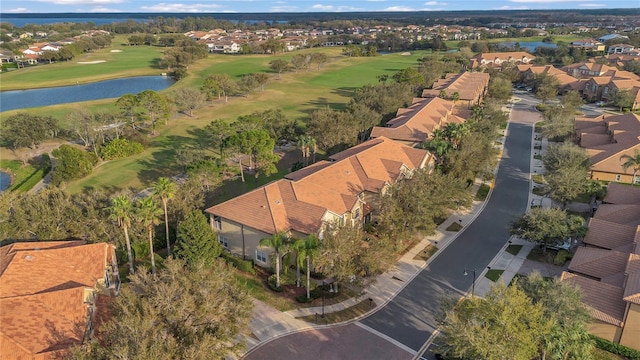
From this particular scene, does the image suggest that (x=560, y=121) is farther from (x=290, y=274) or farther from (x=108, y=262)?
(x=108, y=262)

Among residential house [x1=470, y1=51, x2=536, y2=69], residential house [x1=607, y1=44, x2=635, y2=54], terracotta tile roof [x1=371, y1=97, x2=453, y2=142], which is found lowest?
terracotta tile roof [x1=371, y1=97, x2=453, y2=142]

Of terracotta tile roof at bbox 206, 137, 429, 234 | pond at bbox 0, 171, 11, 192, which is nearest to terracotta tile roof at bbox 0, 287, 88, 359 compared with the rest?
terracotta tile roof at bbox 206, 137, 429, 234

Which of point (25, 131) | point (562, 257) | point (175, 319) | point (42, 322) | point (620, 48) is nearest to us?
point (175, 319)

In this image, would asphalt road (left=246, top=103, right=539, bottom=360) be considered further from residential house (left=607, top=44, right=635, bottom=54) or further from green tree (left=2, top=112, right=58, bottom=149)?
residential house (left=607, top=44, right=635, bottom=54)

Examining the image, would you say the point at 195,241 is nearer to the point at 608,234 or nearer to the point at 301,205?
the point at 301,205

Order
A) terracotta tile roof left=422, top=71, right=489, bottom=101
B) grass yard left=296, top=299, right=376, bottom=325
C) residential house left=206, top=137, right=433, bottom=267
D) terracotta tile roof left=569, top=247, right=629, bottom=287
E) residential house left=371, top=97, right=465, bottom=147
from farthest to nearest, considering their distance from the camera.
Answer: terracotta tile roof left=422, top=71, right=489, bottom=101, residential house left=371, top=97, right=465, bottom=147, residential house left=206, top=137, right=433, bottom=267, terracotta tile roof left=569, top=247, right=629, bottom=287, grass yard left=296, top=299, right=376, bottom=325

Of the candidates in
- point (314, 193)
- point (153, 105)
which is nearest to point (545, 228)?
point (314, 193)

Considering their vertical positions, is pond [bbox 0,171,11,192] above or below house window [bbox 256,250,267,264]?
below

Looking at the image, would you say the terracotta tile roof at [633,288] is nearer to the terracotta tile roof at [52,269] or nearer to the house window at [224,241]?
the house window at [224,241]
